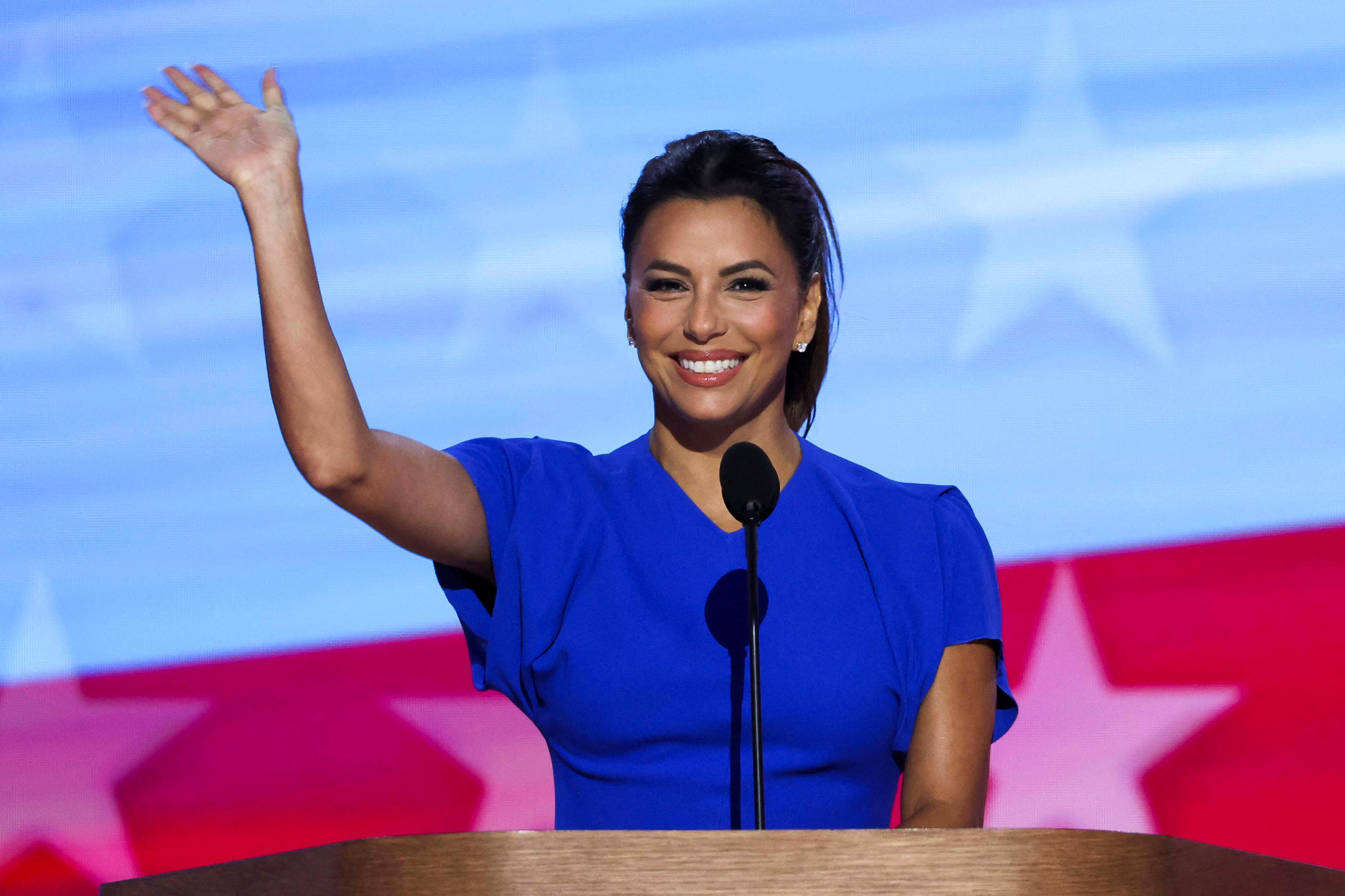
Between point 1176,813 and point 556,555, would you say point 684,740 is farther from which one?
point 1176,813

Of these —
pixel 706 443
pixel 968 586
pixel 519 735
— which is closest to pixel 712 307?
pixel 706 443

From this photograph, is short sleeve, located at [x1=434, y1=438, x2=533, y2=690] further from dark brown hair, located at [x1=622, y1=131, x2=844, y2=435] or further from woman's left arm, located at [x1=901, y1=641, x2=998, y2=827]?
woman's left arm, located at [x1=901, y1=641, x2=998, y2=827]

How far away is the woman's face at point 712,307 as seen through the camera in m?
1.69

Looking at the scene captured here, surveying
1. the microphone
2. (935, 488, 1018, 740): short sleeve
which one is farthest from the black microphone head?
(935, 488, 1018, 740): short sleeve

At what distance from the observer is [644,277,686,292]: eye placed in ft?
5.65

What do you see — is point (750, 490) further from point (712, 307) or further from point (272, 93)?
point (272, 93)

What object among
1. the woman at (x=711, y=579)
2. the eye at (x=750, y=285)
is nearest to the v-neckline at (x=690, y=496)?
the woman at (x=711, y=579)

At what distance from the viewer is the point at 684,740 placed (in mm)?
1597

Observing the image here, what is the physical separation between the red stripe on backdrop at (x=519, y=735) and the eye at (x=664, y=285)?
1.04 meters

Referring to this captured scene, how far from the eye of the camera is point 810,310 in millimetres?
1862

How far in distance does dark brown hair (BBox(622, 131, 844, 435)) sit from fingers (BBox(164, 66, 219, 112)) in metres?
0.56

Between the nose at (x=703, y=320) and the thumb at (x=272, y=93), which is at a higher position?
the thumb at (x=272, y=93)

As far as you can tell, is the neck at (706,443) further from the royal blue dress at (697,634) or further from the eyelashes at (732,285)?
the eyelashes at (732,285)

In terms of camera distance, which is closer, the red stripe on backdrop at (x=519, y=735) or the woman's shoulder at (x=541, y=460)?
the woman's shoulder at (x=541, y=460)
